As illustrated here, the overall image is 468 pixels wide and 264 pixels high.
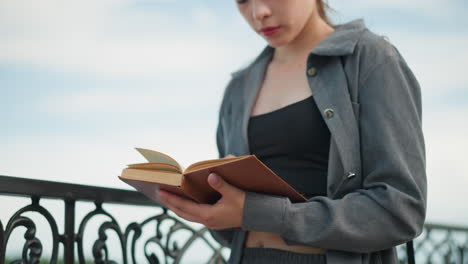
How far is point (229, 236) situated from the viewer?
1934 millimetres

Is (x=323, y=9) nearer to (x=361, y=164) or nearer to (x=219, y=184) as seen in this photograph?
(x=361, y=164)

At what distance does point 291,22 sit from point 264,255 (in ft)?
2.22

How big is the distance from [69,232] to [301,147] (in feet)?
2.67

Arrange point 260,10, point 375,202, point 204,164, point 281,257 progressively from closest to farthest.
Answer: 1. point 204,164
2. point 375,202
3. point 281,257
4. point 260,10

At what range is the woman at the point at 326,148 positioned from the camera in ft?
4.87

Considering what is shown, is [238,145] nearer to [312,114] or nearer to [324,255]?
[312,114]

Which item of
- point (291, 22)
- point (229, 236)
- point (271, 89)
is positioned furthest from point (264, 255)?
point (291, 22)

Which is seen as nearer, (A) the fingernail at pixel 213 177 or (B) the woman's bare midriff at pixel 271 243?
(A) the fingernail at pixel 213 177

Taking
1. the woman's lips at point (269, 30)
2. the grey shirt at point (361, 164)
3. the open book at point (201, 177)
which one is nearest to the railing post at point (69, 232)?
the open book at point (201, 177)

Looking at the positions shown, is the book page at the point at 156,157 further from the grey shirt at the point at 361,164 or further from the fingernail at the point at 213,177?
the grey shirt at the point at 361,164

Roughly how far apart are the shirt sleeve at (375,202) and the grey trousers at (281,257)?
6 centimetres

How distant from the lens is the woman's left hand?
57.0 inches

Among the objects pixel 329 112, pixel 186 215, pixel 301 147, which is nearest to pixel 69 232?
pixel 186 215

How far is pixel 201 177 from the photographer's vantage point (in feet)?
4.60
